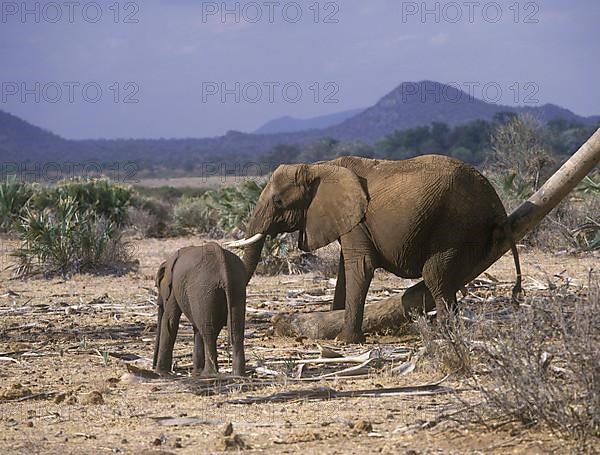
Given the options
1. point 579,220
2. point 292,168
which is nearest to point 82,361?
point 292,168

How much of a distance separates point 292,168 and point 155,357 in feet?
10.3

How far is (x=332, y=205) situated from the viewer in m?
10.8

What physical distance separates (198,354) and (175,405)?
96cm

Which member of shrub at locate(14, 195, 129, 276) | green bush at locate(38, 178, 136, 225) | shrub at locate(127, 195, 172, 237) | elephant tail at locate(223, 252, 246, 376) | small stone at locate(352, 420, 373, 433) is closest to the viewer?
small stone at locate(352, 420, 373, 433)

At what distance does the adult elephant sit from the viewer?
10.2 meters

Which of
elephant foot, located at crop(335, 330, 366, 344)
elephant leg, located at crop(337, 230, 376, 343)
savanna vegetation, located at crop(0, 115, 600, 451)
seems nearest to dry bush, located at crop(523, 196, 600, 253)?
savanna vegetation, located at crop(0, 115, 600, 451)

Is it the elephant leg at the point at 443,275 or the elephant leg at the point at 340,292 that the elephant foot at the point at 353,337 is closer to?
the elephant leg at the point at 443,275

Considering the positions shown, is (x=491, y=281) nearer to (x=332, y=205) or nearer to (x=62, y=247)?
(x=332, y=205)

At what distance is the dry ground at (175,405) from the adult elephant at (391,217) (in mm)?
716

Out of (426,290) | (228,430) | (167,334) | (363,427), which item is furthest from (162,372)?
(426,290)

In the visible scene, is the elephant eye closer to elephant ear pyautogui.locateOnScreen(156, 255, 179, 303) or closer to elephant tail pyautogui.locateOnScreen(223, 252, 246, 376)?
elephant ear pyautogui.locateOnScreen(156, 255, 179, 303)

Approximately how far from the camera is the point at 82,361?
975 cm

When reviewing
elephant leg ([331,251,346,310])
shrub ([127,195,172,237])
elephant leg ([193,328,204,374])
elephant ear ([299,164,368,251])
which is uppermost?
elephant ear ([299,164,368,251])

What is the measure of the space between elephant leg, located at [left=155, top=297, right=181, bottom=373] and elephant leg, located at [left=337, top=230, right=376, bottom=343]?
94.0 inches
